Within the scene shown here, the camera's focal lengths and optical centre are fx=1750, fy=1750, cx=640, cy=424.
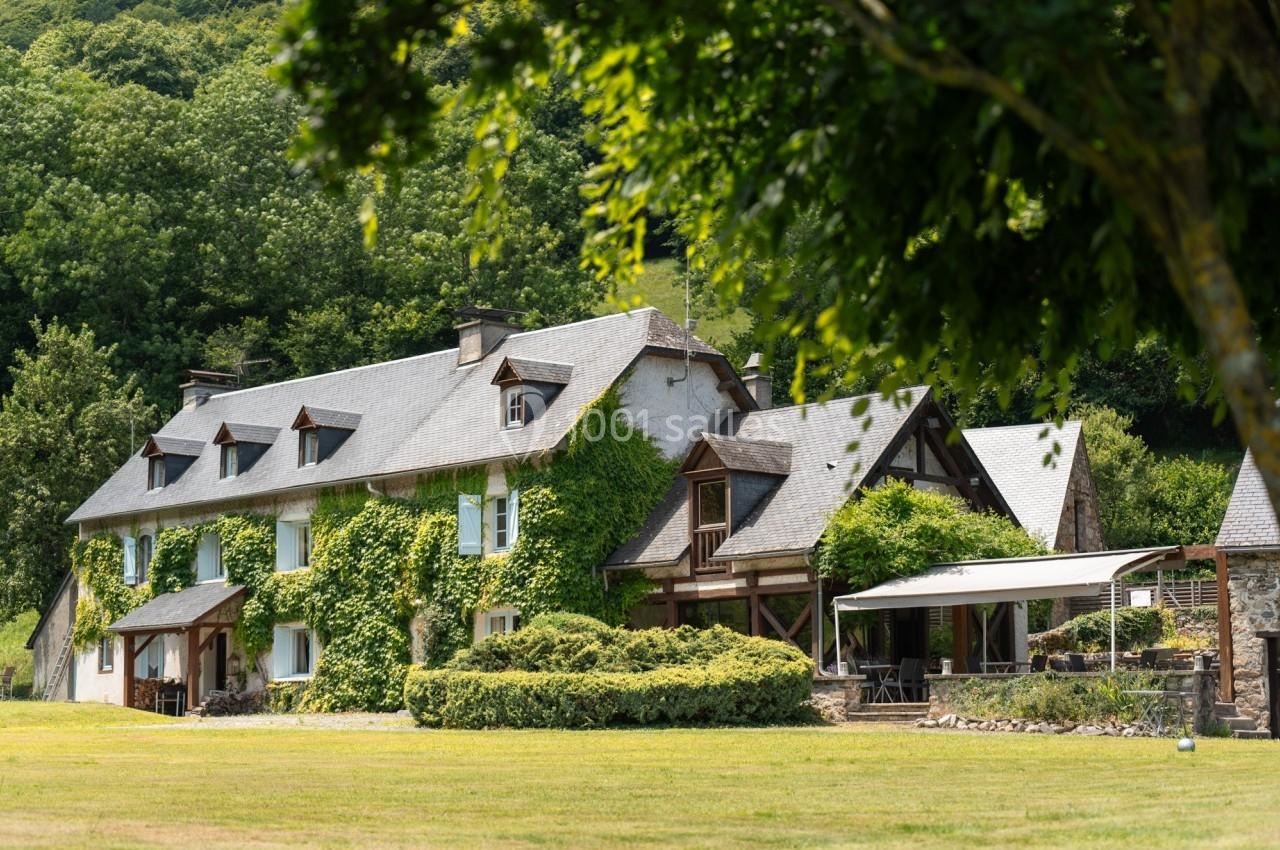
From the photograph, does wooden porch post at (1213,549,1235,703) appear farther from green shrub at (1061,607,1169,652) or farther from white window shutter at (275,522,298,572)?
white window shutter at (275,522,298,572)

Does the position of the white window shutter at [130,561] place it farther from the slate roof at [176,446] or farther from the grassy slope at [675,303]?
the grassy slope at [675,303]

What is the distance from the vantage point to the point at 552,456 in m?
32.6

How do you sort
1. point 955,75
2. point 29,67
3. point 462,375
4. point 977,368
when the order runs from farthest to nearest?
point 29,67 < point 462,375 < point 977,368 < point 955,75

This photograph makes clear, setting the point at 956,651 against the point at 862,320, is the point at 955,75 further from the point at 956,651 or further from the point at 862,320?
the point at 956,651

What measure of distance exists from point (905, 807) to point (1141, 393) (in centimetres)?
4941

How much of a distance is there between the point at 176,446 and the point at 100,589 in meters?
4.17

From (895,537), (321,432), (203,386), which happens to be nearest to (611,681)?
(895,537)

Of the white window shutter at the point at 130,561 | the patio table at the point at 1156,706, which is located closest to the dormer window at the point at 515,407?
the white window shutter at the point at 130,561

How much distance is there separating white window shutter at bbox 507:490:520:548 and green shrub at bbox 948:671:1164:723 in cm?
1038

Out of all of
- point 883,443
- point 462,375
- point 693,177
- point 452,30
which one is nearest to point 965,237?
point 693,177

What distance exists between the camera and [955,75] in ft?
19.8

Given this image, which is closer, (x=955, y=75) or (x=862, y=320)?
(x=955, y=75)

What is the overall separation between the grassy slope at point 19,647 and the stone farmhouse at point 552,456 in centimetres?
370

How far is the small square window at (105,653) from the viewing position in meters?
42.2
